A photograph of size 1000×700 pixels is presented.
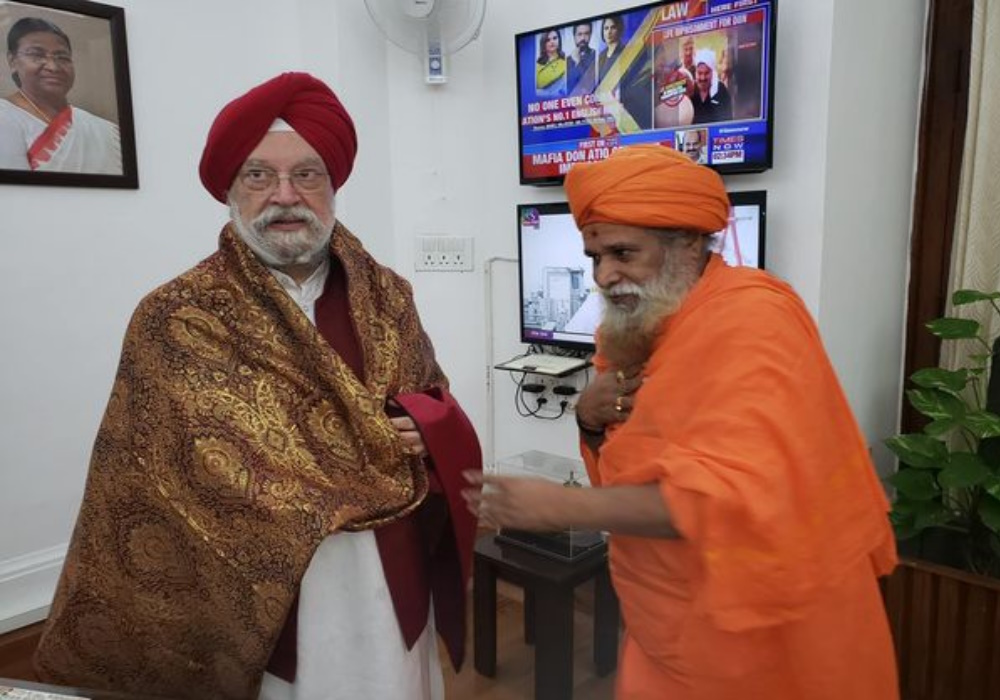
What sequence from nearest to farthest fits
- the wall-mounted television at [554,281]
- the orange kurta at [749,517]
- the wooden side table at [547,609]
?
the orange kurta at [749,517], the wooden side table at [547,609], the wall-mounted television at [554,281]

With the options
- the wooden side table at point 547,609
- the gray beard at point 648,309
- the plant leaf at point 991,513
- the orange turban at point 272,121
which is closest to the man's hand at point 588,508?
the gray beard at point 648,309

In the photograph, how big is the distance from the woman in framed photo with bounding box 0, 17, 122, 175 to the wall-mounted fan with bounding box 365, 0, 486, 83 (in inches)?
44.9

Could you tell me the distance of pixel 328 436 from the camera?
4.30ft

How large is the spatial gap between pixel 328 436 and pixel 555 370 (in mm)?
1689

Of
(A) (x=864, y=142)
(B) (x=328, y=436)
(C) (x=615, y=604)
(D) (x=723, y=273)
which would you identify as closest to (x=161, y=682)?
(B) (x=328, y=436)

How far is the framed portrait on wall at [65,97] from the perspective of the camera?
2479 millimetres

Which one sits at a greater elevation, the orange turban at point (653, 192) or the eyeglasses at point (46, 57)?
the eyeglasses at point (46, 57)

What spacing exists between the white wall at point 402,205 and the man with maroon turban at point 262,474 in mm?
1543

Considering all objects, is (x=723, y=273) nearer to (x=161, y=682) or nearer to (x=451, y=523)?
(x=451, y=523)

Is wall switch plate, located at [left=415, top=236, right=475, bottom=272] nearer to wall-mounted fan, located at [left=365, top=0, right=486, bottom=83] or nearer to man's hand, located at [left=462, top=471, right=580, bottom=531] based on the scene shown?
wall-mounted fan, located at [left=365, top=0, right=486, bottom=83]

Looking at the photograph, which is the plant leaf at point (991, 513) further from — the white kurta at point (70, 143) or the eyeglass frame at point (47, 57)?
the eyeglass frame at point (47, 57)

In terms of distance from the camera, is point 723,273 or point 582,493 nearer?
point 582,493

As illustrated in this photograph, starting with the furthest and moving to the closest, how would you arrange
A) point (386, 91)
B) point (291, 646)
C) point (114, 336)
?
point (386, 91) → point (114, 336) → point (291, 646)

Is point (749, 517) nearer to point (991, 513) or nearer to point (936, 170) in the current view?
point (991, 513)
